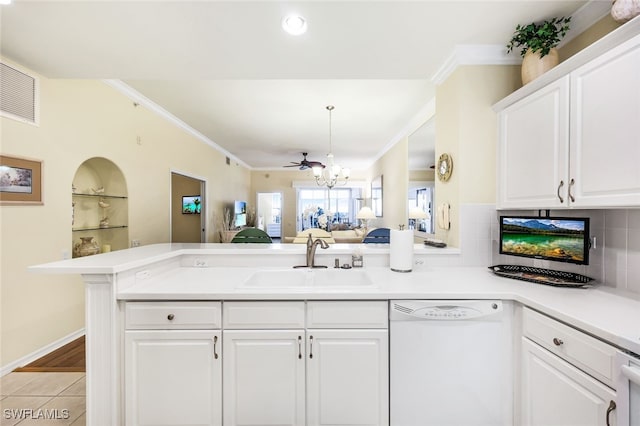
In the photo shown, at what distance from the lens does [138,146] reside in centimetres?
346

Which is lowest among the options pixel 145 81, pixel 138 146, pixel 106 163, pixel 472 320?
pixel 472 320

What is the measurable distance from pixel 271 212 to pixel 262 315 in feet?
26.6

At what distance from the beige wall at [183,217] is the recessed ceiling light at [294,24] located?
199 inches

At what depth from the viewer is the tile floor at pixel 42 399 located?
1702mm

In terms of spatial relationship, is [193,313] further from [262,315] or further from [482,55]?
[482,55]

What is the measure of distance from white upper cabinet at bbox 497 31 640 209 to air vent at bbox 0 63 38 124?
3.77 metres

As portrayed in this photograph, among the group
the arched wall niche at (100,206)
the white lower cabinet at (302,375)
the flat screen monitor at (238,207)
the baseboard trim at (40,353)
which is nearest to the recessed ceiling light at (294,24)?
the white lower cabinet at (302,375)

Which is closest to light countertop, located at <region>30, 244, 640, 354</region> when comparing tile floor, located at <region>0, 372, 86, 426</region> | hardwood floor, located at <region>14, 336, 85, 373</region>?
tile floor, located at <region>0, 372, 86, 426</region>

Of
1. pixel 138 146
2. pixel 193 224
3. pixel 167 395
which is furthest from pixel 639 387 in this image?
pixel 193 224

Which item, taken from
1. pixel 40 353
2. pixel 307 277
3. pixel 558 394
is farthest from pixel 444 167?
pixel 40 353

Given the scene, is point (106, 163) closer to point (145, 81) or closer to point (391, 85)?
point (145, 81)

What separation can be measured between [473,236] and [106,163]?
393 cm

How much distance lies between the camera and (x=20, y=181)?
7.16 feet

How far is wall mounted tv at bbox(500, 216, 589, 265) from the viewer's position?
149cm
